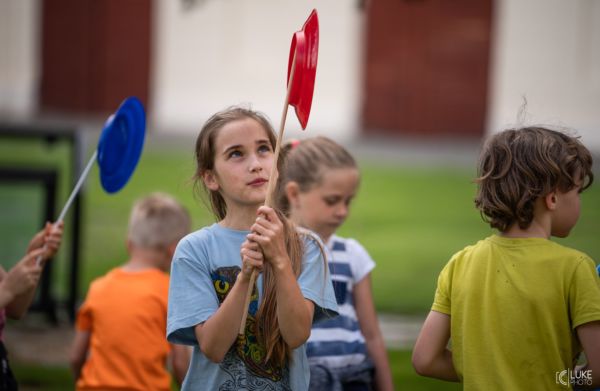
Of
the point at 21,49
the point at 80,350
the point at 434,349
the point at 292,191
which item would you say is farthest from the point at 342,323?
the point at 21,49

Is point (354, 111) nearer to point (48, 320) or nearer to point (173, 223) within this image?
point (48, 320)

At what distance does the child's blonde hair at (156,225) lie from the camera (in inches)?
156

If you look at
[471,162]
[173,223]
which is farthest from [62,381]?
[471,162]

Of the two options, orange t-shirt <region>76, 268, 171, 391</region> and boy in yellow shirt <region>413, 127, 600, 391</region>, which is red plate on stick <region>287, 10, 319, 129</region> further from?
orange t-shirt <region>76, 268, 171, 391</region>

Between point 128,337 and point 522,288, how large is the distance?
169 cm

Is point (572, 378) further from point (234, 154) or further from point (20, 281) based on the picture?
point (20, 281)

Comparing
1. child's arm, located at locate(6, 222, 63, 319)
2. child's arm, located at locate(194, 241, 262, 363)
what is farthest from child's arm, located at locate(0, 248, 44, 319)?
child's arm, located at locate(194, 241, 262, 363)

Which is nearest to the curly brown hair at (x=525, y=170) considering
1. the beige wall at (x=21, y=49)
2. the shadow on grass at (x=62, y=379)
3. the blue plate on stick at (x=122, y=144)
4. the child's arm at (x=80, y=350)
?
the blue plate on stick at (x=122, y=144)

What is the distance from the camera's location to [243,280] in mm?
2609

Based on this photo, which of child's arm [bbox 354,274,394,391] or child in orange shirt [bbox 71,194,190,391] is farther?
child in orange shirt [bbox 71,194,190,391]

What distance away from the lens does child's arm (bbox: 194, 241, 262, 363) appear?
8.50ft

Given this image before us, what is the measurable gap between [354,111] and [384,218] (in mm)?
8358

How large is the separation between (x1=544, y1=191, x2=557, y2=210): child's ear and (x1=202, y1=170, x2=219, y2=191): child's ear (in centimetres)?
98

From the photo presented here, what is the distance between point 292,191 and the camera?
12.7 feet
